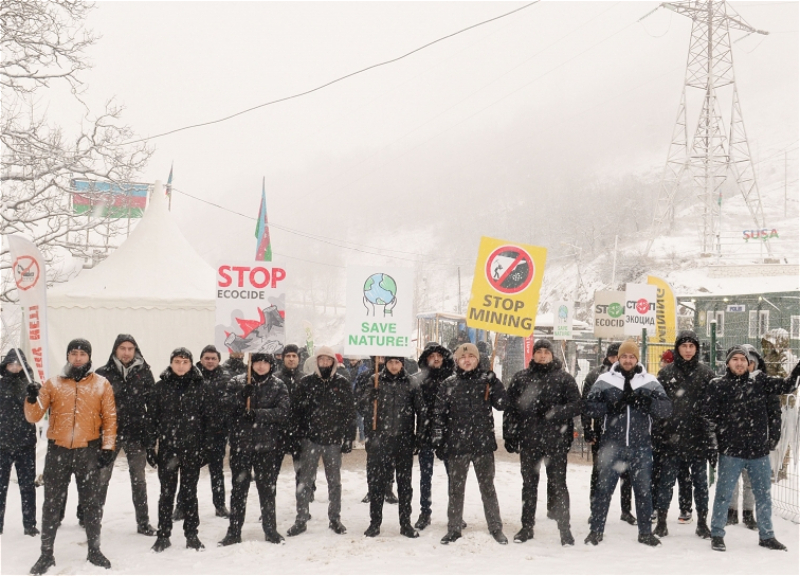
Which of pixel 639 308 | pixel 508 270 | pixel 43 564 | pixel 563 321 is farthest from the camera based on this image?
pixel 563 321

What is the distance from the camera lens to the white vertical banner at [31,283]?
6688mm

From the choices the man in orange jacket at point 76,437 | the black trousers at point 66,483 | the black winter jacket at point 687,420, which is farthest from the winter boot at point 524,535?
the black trousers at point 66,483

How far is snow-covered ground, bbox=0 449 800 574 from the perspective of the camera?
5.44 m

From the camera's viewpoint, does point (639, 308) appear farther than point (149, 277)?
No

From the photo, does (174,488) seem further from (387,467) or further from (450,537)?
(450,537)

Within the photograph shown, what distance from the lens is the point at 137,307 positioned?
41.3 ft

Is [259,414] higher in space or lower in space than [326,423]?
higher

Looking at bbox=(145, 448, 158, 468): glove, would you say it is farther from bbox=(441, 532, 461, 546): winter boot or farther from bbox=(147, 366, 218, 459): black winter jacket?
bbox=(441, 532, 461, 546): winter boot

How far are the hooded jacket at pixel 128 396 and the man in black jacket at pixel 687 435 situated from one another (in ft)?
15.8

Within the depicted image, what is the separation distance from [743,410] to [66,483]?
5.79m

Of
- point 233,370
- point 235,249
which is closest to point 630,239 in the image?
point 235,249

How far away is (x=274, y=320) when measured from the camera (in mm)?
6738

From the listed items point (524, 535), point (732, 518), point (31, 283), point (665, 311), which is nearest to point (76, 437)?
point (31, 283)

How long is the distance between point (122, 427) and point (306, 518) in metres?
1.92
